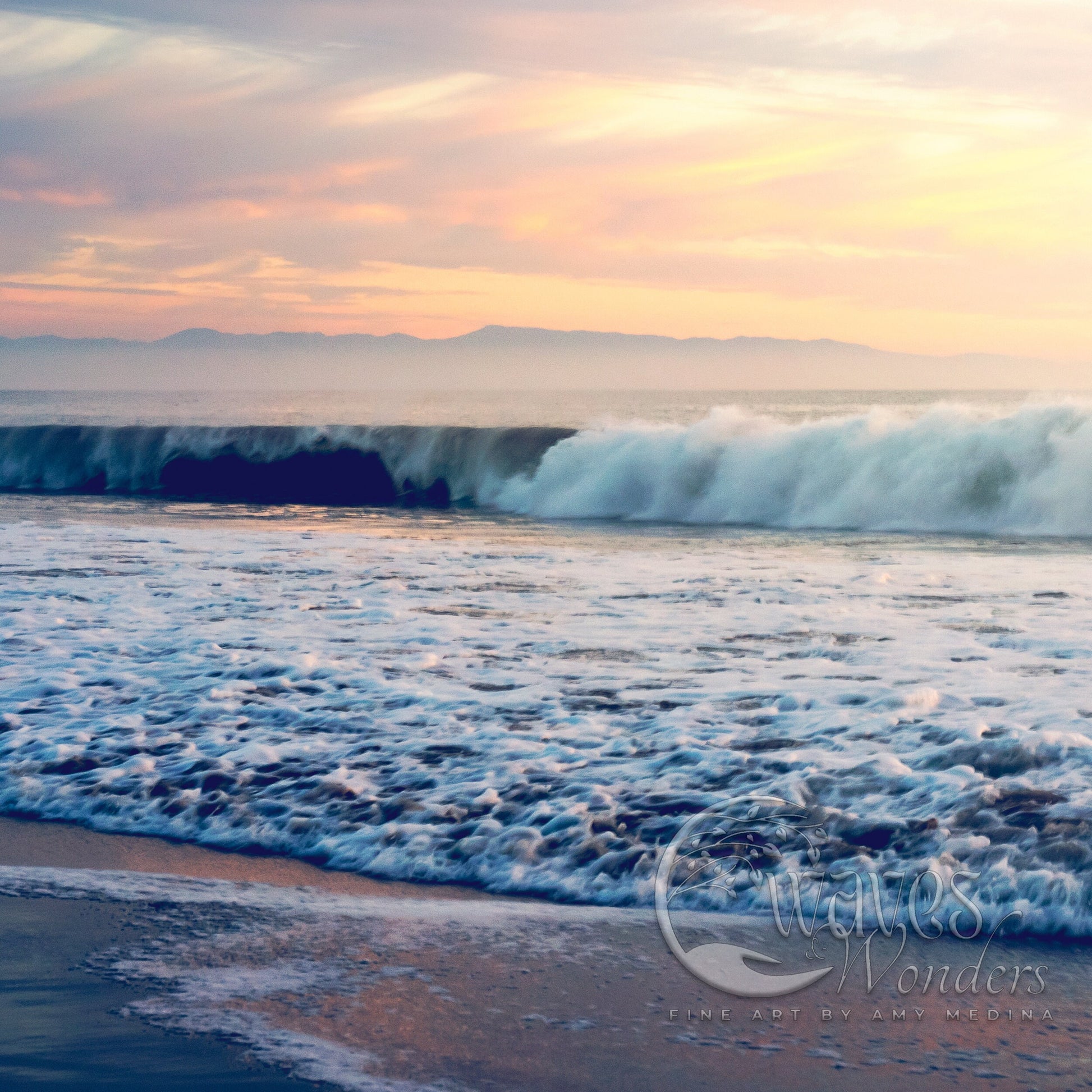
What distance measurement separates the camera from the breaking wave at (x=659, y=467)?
2089 cm

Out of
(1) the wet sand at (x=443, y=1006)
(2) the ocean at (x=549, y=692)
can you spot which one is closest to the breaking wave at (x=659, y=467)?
(2) the ocean at (x=549, y=692)

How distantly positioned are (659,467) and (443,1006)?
21812 mm

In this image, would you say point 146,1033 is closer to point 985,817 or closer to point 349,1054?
point 349,1054

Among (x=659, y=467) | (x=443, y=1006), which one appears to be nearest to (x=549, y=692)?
(x=443, y=1006)

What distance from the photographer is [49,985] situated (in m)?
3.38

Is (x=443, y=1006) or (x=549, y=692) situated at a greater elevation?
(x=549, y=692)

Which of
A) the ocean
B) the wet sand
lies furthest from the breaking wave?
the wet sand

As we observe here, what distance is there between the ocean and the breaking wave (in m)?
1.81

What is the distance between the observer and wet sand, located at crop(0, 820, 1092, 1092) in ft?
9.68

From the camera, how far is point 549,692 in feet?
22.2

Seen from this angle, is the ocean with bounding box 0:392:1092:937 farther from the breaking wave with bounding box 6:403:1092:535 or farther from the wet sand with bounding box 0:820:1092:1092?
the breaking wave with bounding box 6:403:1092:535

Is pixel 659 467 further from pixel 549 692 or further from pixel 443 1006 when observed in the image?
pixel 443 1006

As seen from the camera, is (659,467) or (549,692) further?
(659,467)

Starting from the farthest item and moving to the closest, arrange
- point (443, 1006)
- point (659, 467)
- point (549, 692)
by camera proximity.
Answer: point (659, 467) < point (549, 692) < point (443, 1006)
